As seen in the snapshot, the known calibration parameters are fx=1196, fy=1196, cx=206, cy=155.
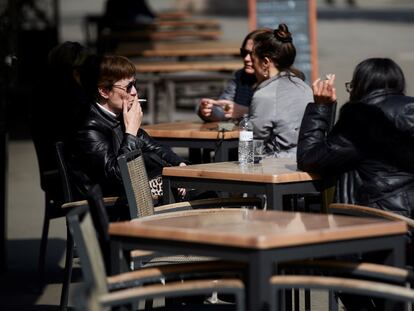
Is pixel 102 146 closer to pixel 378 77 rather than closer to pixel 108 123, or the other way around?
pixel 108 123

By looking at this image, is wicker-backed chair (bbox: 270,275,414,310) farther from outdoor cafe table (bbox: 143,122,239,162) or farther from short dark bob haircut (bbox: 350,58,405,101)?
outdoor cafe table (bbox: 143,122,239,162)

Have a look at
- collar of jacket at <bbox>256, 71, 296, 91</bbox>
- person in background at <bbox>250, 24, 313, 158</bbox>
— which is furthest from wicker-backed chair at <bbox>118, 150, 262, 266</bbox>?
collar of jacket at <bbox>256, 71, 296, 91</bbox>

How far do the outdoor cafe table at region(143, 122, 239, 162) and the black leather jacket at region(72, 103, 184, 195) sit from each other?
878 millimetres

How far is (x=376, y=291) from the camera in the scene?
3666mm

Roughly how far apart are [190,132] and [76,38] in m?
20.9

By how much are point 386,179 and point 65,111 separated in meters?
2.50

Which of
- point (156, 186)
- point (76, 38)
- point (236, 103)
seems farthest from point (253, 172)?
point (76, 38)

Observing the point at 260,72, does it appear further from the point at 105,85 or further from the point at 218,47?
the point at 218,47

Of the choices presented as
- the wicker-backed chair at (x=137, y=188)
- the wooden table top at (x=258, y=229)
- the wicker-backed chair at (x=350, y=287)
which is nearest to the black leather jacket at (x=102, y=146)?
the wicker-backed chair at (x=137, y=188)

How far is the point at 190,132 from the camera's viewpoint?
7.27m

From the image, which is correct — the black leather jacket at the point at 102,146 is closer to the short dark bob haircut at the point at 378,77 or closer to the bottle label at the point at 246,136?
the bottle label at the point at 246,136

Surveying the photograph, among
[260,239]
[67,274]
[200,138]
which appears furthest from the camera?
[200,138]

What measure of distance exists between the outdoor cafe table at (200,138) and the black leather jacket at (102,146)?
2.88 ft

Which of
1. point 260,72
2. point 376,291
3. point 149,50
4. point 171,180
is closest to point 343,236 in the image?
point 376,291
